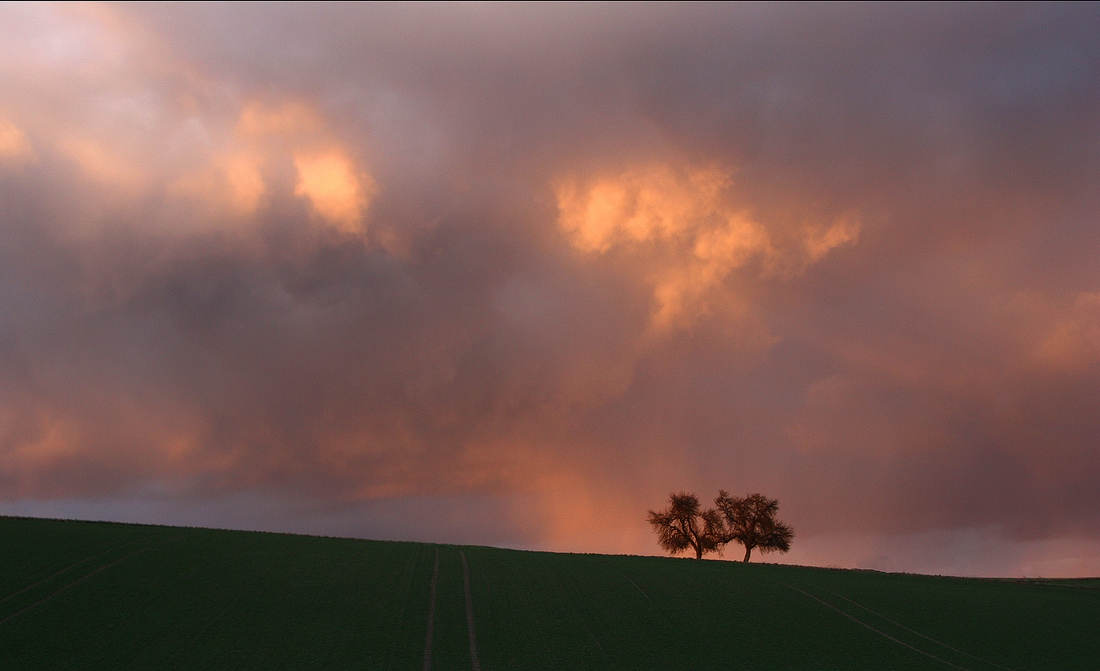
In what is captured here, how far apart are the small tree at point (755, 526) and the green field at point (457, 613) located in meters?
29.5

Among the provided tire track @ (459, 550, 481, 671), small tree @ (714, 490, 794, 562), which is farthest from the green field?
small tree @ (714, 490, 794, 562)

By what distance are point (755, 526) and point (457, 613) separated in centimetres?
6348

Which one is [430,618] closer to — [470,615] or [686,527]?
[470,615]

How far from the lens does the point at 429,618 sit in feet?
150

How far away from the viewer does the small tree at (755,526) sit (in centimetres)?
9931

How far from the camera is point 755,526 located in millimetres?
100125

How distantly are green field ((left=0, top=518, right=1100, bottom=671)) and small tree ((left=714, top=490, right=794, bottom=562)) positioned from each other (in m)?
29.5

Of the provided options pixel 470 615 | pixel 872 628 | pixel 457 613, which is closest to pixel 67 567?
pixel 457 613

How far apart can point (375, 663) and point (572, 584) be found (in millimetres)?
22837

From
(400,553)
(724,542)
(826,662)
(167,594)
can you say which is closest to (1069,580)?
(724,542)

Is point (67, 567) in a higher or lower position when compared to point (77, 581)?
higher

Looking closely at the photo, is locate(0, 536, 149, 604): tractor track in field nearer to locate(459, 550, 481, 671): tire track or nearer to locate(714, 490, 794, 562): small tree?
locate(459, 550, 481, 671): tire track

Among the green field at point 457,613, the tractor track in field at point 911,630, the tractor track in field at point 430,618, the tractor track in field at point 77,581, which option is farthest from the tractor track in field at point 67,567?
the tractor track in field at point 911,630

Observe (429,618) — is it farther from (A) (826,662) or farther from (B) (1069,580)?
(B) (1069,580)
